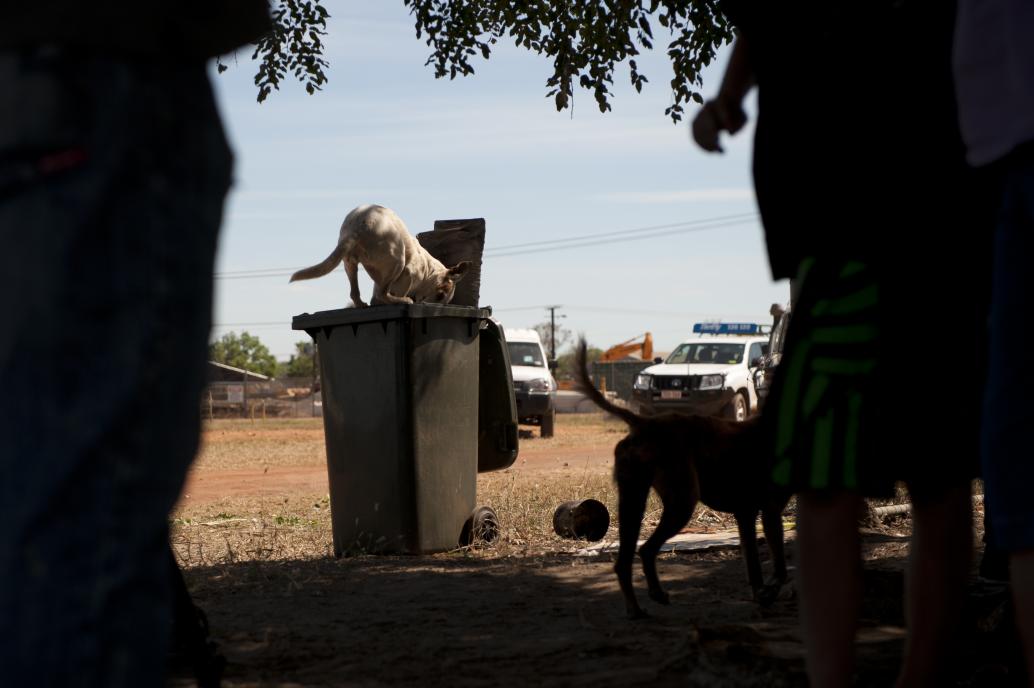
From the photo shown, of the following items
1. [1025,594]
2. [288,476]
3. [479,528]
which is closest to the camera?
[1025,594]

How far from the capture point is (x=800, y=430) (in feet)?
6.55

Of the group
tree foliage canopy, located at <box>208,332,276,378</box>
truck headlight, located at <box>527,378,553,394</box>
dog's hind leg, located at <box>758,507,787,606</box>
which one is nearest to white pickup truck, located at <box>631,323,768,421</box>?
truck headlight, located at <box>527,378,553,394</box>

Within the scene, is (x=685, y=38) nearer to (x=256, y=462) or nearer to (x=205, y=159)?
(x=205, y=159)

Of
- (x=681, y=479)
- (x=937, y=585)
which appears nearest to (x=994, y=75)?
(x=937, y=585)

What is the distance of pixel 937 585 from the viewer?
85.3 inches

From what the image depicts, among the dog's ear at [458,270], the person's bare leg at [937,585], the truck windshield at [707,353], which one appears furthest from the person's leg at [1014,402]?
the truck windshield at [707,353]

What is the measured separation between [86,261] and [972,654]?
8.49 ft

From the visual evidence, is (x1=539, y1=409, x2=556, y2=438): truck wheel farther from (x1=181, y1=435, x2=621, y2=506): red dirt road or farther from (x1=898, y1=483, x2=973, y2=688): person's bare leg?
(x1=898, y1=483, x2=973, y2=688): person's bare leg

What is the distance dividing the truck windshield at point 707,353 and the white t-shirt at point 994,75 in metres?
21.4

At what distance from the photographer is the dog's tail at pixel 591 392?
4488mm

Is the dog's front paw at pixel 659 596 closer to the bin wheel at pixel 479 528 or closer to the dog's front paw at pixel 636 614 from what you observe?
the dog's front paw at pixel 636 614

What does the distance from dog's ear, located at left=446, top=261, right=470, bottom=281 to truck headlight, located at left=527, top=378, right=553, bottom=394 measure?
584 inches

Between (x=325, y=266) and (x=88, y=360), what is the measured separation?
741 cm

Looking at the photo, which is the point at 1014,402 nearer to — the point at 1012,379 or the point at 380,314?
the point at 1012,379
